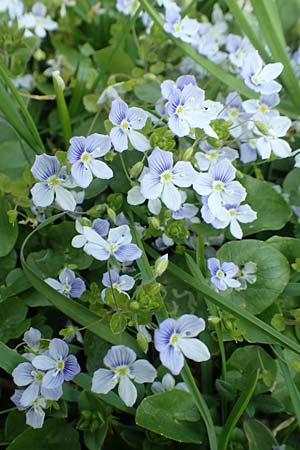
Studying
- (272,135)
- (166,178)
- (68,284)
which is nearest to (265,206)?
(272,135)

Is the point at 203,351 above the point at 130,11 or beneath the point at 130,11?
beneath

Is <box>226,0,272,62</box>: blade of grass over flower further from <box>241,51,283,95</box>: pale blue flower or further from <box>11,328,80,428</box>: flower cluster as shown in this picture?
<box>11,328,80,428</box>: flower cluster

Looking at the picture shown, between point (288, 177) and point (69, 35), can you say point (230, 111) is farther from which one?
point (69, 35)

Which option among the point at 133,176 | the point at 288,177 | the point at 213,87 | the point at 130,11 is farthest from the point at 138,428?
the point at 130,11

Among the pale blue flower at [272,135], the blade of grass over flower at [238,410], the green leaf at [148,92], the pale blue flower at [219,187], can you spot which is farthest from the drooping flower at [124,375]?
the green leaf at [148,92]

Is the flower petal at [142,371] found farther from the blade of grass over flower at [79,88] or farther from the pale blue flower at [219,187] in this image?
the blade of grass over flower at [79,88]

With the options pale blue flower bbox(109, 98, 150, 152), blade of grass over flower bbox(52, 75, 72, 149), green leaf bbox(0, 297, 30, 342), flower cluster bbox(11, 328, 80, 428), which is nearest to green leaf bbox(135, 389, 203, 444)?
flower cluster bbox(11, 328, 80, 428)
